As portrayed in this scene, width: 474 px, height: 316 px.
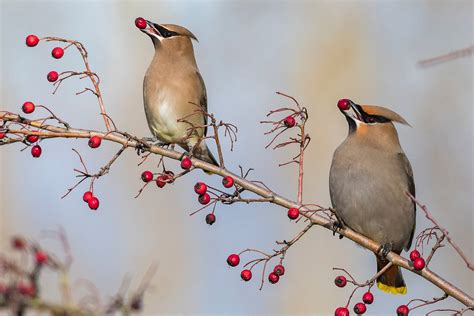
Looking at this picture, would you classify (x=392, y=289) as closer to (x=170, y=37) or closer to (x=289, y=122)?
(x=289, y=122)

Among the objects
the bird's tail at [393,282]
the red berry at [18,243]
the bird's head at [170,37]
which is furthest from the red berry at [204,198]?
the bird's head at [170,37]

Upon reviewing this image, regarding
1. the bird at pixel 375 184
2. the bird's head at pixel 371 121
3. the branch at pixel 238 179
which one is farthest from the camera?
the bird's head at pixel 371 121

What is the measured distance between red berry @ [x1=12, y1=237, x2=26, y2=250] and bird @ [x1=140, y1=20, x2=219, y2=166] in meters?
3.31

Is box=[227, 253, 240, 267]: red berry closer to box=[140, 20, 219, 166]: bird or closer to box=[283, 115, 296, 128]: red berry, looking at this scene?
box=[283, 115, 296, 128]: red berry

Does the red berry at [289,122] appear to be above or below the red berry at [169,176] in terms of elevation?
above

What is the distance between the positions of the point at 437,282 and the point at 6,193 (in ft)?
25.6

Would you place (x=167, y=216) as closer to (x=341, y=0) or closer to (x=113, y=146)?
(x=113, y=146)

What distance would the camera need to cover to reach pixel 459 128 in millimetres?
11391

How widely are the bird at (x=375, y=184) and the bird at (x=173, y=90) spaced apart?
962mm

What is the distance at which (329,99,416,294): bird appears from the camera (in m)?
4.96

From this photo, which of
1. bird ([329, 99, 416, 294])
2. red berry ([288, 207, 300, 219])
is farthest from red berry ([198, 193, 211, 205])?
bird ([329, 99, 416, 294])

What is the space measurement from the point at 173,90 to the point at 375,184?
4.69 feet

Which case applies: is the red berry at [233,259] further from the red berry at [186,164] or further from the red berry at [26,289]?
the red berry at [26,289]

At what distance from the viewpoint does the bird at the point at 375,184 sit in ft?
16.3
